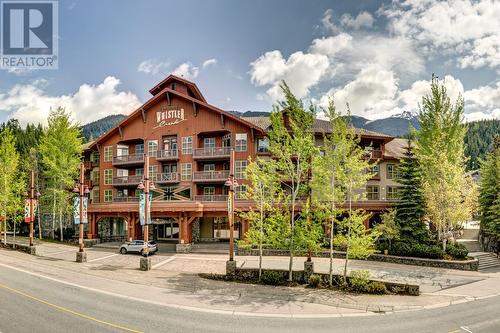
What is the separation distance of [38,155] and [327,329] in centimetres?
5877

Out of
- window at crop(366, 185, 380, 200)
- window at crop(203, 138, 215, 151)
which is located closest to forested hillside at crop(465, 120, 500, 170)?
window at crop(366, 185, 380, 200)

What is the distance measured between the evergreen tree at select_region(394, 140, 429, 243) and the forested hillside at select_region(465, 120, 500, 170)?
126942mm

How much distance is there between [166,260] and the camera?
3253 centimetres

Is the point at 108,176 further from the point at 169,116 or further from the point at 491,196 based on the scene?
the point at 491,196

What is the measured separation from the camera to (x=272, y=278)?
23.3 metres

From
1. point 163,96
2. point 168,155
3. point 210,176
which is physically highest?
point 163,96

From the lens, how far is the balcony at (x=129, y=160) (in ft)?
156

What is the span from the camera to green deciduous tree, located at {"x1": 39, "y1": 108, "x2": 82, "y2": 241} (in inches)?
1855

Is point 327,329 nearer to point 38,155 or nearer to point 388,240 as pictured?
point 388,240

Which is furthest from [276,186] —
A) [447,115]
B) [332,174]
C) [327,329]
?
[447,115]

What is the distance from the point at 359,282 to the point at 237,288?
25.5ft

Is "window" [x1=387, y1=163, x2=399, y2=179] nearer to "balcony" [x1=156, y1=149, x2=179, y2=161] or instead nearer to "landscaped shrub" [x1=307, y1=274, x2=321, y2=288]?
"landscaped shrub" [x1=307, y1=274, x2=321, y2=288]

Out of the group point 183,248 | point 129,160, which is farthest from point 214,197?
point 129,160

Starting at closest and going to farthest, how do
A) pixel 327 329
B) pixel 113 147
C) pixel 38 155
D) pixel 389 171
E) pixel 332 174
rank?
pixel 327 329 → pixel 332 174 → pixel 389 171 → pixel 113 147 → pixel 38 155
